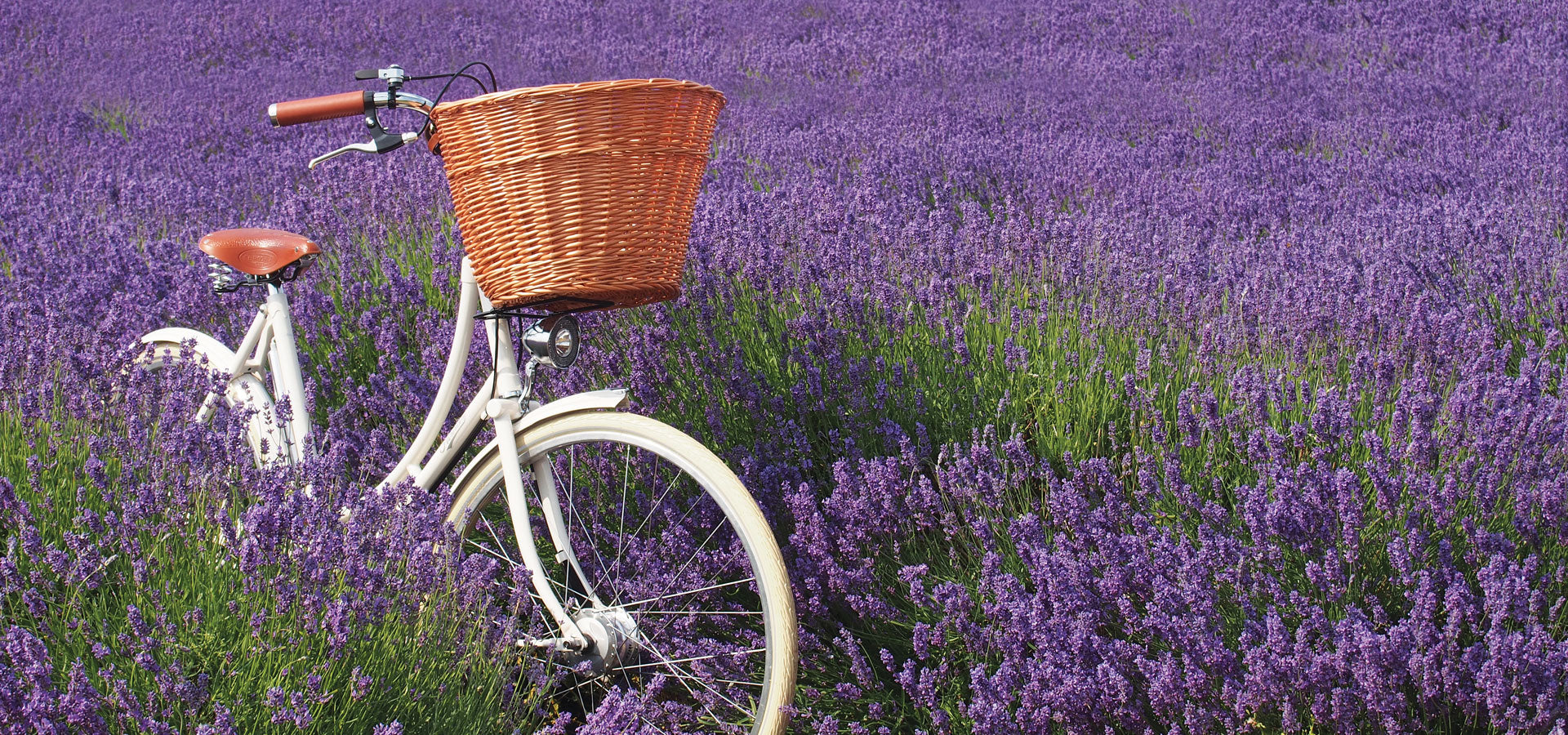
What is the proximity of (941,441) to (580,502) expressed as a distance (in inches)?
31.7

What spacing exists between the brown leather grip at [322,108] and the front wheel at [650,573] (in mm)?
614

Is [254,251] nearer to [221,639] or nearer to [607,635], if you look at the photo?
[221,639]

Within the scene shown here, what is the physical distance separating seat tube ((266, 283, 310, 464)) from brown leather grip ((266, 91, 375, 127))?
70 cm

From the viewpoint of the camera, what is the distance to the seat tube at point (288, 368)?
2443 millimetres

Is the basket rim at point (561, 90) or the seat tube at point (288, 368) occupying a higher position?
the basket rim at point (561, 90)

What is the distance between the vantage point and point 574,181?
1728mm

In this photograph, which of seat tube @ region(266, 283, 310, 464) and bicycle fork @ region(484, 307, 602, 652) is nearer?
bicycle fork @ region(484, 307, 602, 652)

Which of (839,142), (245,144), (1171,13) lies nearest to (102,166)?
(245,144)

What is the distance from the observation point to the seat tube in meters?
2.44

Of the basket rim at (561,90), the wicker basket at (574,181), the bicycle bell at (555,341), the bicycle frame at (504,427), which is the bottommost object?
the bicycle frame at (504,427)

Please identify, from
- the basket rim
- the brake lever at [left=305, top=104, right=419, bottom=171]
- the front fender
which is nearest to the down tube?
the front fender

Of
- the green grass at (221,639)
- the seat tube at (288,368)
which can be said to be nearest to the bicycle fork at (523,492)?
the green grass at (221,639)

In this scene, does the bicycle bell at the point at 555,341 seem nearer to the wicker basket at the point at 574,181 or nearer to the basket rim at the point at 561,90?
the wicker basket at the point at 574,181

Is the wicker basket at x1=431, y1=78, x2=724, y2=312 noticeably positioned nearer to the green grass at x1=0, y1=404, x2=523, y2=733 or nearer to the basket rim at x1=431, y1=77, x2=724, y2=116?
the basket rim at x1=431, y1=77, x2=724, y2=116
